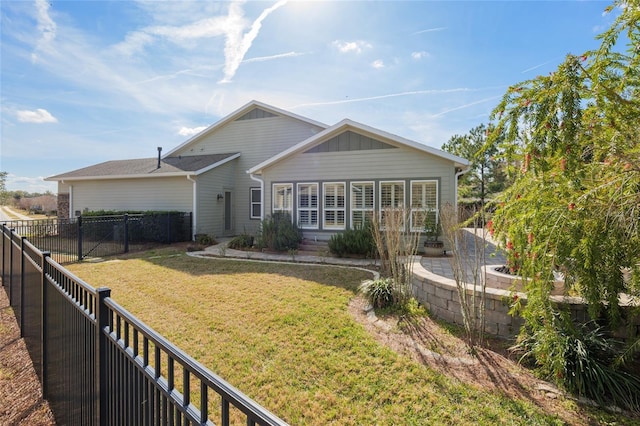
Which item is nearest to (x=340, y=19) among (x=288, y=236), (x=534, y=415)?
(x=288, y=236)

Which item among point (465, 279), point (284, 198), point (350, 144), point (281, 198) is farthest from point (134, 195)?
point (465, 279)

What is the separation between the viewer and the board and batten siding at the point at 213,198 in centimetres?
1387

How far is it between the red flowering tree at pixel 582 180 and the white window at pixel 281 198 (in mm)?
9707

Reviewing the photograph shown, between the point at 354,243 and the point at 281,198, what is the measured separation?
423cm

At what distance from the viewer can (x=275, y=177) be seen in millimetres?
12438

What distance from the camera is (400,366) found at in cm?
343

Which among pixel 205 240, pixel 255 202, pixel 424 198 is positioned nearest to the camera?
pixel 424 198

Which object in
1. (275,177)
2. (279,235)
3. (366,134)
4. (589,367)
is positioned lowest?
(589,367)

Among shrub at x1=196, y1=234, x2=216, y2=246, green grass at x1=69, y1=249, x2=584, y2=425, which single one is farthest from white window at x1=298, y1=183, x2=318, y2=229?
green grass at x1=69, y1=249, x2=584, y2=425

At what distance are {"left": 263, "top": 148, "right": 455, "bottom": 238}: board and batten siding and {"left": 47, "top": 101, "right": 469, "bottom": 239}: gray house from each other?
3cm

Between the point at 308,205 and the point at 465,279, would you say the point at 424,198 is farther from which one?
the point at 465,279

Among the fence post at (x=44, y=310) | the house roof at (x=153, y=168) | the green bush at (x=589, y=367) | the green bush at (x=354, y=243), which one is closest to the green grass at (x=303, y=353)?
the green bush at (x=589, y=367)

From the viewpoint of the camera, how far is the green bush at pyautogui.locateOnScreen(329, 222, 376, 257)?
31.8ft

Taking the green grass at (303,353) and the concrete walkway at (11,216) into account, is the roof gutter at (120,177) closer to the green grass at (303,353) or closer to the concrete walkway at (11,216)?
the green grass at (303,353)
